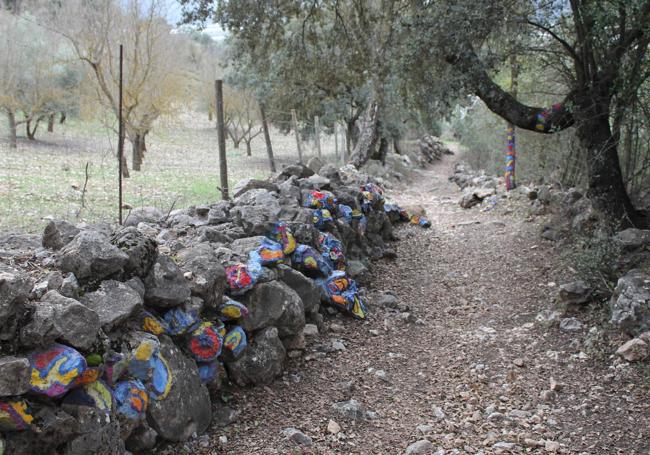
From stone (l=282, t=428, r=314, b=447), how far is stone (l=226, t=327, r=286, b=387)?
0.60 metres

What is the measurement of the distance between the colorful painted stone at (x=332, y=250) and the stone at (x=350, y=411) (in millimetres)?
2436

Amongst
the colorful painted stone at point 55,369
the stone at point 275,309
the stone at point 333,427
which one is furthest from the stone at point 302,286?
the colorful painted stone at point 55,369

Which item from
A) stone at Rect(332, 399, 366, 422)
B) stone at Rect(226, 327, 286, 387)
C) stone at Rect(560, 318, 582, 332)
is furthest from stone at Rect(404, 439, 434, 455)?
stone at Rect(560, 318, 582, 332)

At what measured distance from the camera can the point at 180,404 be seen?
337cm

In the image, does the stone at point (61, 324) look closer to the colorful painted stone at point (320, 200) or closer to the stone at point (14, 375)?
the stone at point (14, 375)

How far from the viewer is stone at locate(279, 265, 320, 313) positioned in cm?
517

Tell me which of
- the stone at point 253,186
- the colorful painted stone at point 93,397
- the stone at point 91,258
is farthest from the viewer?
the stone at point 253,186

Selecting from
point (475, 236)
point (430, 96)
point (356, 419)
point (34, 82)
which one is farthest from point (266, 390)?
point (34, 82)

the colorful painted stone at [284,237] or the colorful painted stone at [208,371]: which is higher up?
the colorful painted stone at [284,237]

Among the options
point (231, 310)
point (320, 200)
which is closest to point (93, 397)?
point (231, 310)

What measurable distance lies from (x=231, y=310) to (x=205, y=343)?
42cm

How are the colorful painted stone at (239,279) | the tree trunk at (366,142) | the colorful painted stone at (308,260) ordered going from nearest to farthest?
the colorful painted stone at (239,279), the colorful painted stone at (308,260), the tree trunk at (366,142)

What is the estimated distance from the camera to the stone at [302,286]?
517cm

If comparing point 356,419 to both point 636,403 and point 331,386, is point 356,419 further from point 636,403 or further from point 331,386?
point 636,403
